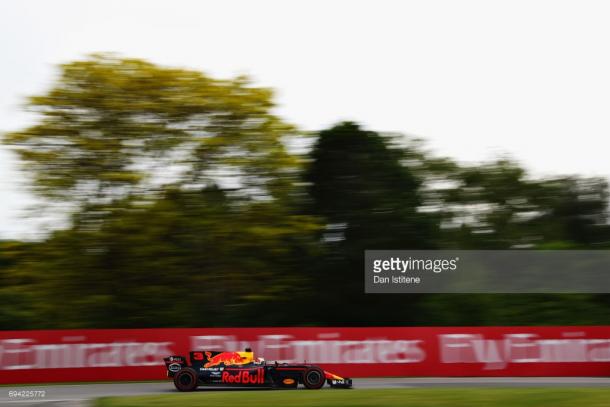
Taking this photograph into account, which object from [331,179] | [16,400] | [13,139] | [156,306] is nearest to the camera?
[16,400]

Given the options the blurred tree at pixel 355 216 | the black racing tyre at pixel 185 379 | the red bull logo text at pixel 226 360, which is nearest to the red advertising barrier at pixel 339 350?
the black racing tyre at pixel 185 379

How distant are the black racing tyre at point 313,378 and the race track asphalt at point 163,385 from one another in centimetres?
32

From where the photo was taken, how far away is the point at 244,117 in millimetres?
27312

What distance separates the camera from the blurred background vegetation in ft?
85.6

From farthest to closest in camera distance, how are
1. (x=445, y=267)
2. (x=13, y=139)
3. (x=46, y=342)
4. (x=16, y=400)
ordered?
(x=445, y=267)
(x=13, y=139)
(x=46, y=342)
(x=16, y=400)

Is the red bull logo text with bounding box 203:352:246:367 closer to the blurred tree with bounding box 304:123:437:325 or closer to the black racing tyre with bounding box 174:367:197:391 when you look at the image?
the black racing tyre with bounding box 174:367:197:391

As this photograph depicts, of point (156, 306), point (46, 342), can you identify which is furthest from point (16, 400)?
point (156, 306)

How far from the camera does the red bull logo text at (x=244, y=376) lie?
16.7m

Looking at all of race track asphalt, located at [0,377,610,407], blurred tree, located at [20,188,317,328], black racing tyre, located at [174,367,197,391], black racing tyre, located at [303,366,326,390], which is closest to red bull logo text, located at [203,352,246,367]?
black racing tyre, located at [174,367,197,391]

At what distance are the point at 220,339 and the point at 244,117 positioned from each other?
30.9ft

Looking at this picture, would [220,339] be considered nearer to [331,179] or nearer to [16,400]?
[16,400]

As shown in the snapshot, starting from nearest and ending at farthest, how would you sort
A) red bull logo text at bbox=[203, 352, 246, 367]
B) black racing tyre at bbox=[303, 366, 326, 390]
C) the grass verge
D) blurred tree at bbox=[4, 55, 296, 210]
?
the grass verge, black racing tyre at bbox=[303, 366, 326, 390], red bull logo text at bbox=[203, 352, 246, 367], blurred tree at bbox=[4, 55, 296, 210]

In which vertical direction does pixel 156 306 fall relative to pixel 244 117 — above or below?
below

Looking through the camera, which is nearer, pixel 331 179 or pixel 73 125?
pixel 73 125
